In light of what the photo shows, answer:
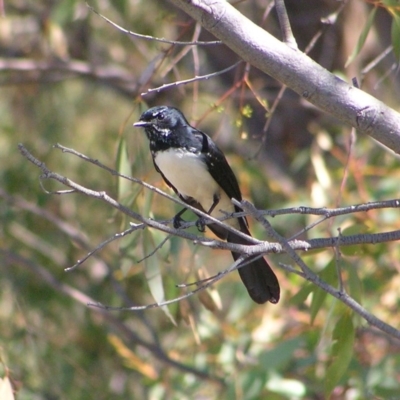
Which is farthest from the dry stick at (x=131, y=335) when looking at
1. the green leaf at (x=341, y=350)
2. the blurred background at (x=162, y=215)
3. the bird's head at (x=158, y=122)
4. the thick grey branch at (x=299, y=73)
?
the thick grey branch at (x=299, y=73)

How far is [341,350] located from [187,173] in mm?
958

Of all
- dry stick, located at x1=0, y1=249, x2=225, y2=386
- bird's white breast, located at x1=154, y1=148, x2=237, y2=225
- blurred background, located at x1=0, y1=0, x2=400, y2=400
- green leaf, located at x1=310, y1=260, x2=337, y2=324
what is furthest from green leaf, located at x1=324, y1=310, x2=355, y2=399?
dry stick, located at x1=0, y1=249, x2=225, y2=386

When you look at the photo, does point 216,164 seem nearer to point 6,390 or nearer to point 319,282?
point 6,390

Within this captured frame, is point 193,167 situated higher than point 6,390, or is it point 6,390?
point 193,167

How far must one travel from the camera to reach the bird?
2992mm

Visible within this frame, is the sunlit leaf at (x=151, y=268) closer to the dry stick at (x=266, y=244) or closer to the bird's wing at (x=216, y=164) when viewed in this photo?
the bird's wing at (x=216, y=164)

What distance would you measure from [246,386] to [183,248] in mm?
891

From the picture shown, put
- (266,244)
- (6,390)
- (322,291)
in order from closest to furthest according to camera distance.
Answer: (266,244), (6,390), (322,291)

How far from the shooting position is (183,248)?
4.00m

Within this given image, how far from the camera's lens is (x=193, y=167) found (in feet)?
10.3

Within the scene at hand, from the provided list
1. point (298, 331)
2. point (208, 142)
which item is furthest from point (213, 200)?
point (298, 331)

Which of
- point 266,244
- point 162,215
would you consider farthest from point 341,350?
point 162,215

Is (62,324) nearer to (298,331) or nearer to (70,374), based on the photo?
(70,374)

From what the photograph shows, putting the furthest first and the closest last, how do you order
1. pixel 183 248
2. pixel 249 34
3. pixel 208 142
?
1. pixel 183 248
2. pixel 208 142
3. pixel 249 34
